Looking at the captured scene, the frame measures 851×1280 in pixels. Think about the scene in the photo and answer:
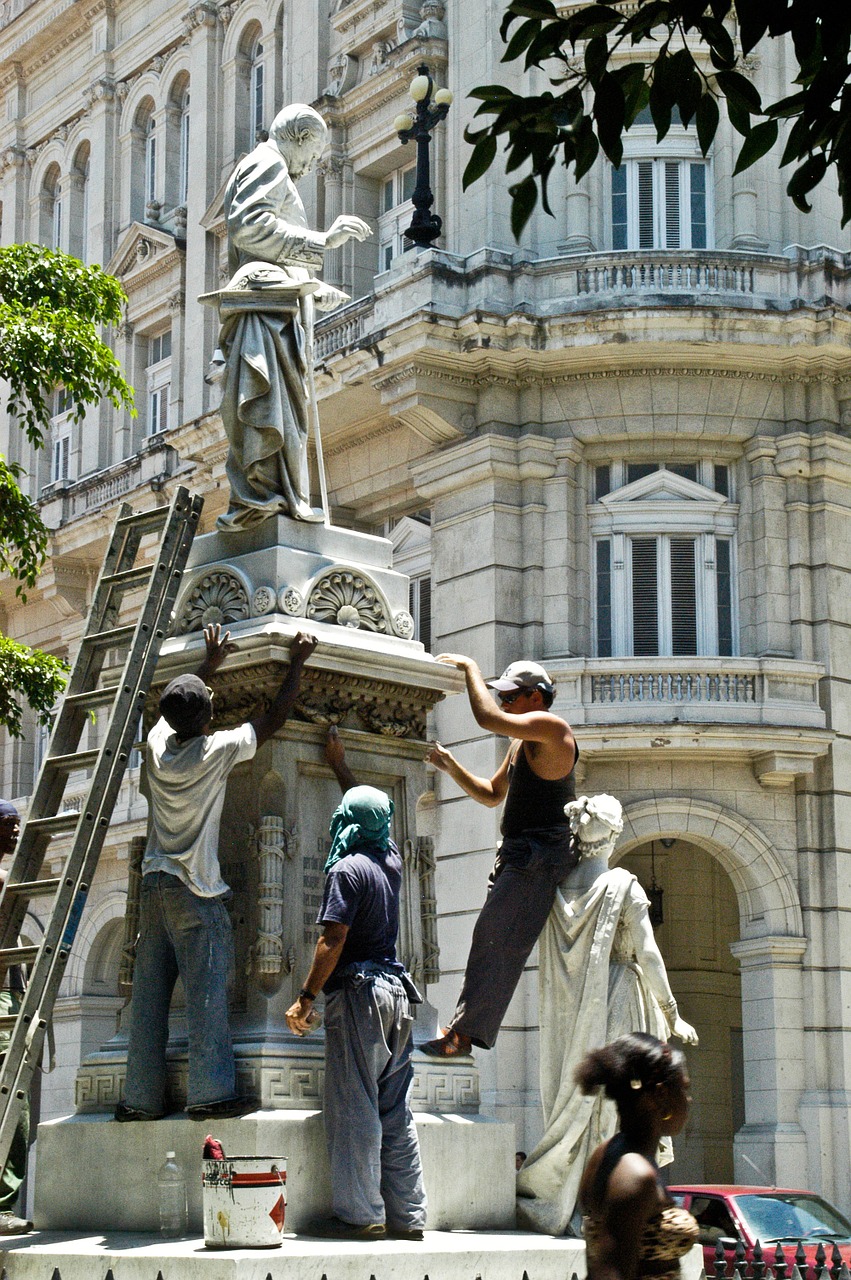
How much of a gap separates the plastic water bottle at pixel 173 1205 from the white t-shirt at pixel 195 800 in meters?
1.13

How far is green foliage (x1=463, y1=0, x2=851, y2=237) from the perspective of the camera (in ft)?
21.9

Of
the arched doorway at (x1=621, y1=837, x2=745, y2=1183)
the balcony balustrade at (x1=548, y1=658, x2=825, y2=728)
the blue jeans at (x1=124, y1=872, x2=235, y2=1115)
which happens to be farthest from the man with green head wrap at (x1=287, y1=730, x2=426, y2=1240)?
the arched doorway at (x1=621, y1=837, x2=745, y2=1183)

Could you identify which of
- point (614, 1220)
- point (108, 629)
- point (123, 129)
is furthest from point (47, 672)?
point (123, 129)

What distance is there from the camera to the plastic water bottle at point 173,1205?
8.05 m

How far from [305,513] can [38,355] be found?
Answer: 21.4ft

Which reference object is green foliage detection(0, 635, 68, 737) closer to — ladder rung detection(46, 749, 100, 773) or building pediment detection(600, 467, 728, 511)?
ladder rung detection(46, 749, 100, 773)

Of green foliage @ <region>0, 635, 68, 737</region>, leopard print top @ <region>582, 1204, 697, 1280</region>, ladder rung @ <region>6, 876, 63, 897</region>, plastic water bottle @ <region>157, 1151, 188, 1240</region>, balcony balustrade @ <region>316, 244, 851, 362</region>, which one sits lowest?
plastic water bottle @ <region>157, 1151, 188, 1240</region>

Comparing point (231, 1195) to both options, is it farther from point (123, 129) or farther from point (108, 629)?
point (123, 129)

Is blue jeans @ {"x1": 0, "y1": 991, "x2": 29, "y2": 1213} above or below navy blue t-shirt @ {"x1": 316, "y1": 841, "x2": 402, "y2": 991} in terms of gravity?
below

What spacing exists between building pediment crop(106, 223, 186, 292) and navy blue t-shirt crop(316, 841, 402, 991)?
25280 mm

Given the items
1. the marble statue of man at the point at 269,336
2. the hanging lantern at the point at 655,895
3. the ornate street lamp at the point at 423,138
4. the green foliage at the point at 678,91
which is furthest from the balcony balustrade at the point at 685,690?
the green foliage at the point at 678,91

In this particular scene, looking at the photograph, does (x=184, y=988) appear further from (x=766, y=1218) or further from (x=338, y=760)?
(x=766, y=1218)

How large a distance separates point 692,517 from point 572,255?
11.5ft

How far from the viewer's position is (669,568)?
24.6 meters
